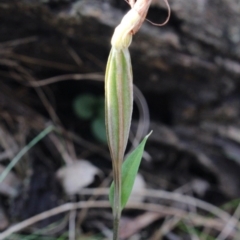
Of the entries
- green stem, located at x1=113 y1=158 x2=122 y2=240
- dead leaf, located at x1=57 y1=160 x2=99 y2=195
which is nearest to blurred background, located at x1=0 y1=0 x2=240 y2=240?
dead leaf, located at x1=57 y1=160 x2=99 y2=195

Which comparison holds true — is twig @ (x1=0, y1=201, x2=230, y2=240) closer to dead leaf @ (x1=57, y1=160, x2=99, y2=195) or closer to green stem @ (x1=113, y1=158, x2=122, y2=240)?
dead leaf @ (x1=57, y1=160, x2=99, y2=195)

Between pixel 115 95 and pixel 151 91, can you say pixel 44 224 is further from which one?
pixel 115 95

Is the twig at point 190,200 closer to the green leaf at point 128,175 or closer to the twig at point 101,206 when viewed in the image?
the twig at point 101,206

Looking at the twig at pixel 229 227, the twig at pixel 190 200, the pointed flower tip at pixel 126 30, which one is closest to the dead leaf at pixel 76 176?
the twig at pixel 190 200

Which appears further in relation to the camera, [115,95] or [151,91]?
[151,91]

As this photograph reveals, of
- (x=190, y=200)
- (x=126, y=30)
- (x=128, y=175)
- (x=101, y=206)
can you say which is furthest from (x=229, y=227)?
(x=126, y=30)

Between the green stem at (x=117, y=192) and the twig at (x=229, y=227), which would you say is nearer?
the green stem at (x=117, y=192)

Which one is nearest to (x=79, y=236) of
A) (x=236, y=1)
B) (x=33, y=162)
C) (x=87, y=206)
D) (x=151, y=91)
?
(x=87, y=206)

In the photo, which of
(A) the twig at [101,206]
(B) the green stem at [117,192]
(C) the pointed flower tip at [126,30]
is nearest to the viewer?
(C) the pointed flower tip at [126,30]

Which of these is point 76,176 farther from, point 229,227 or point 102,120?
point 229,227
